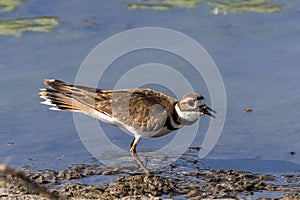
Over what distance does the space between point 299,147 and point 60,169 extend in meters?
2.74

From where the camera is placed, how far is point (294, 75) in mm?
9945

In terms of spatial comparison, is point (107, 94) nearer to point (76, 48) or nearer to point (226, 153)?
point (226, 153)

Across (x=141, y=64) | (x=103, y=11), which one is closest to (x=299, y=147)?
(x=141, y=64)

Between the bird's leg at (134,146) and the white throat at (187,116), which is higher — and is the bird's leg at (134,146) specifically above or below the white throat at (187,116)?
below

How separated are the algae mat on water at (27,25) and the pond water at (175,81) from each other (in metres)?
0.14

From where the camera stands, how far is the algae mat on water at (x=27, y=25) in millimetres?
11730

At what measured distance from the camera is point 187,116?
8039 millimetres

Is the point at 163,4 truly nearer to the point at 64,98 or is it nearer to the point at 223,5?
the point at 223,5

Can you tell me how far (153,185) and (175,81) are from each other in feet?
9.67

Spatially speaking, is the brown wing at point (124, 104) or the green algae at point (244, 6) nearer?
the brown wing at point (124, 104)

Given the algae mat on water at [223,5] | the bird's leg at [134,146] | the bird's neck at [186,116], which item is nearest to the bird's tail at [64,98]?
the bird's leg at [134,146]

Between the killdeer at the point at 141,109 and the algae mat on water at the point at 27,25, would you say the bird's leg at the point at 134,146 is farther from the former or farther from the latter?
the algae mat on water at the point at 27,25

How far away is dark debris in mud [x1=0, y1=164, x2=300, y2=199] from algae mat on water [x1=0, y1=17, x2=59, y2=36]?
438 centimetres

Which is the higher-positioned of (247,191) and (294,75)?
(294,75)
